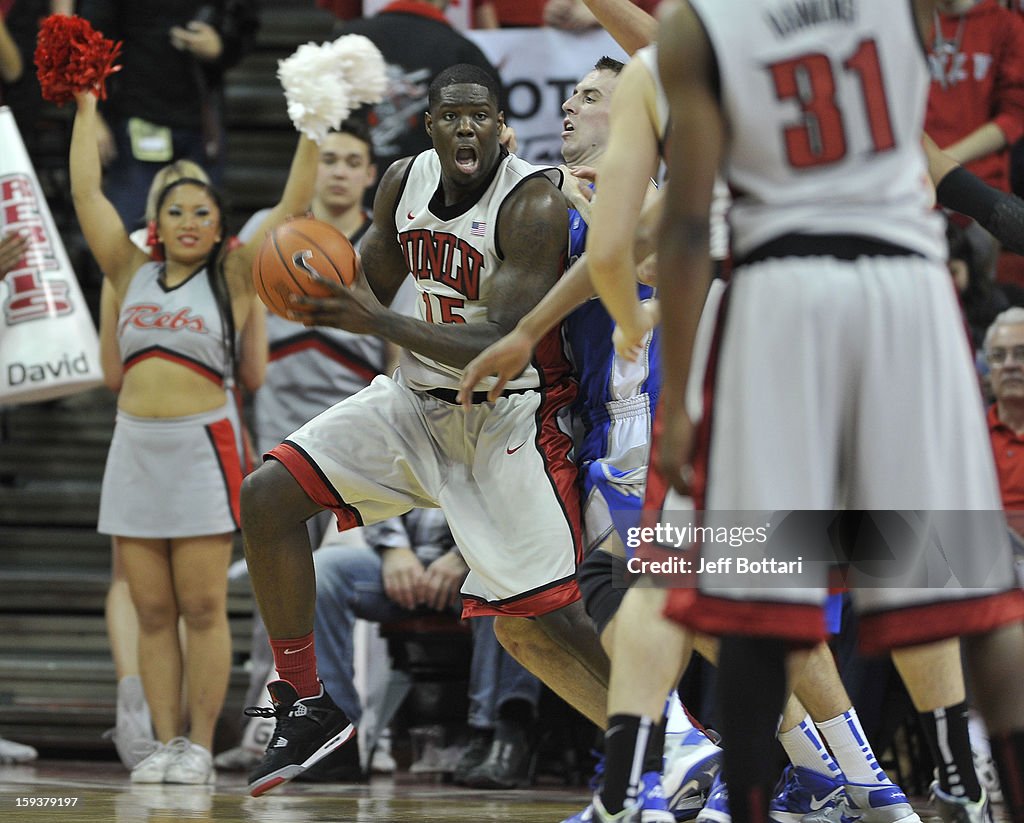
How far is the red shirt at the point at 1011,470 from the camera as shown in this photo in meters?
5.92

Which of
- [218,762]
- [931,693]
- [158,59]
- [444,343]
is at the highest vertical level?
[158,59]

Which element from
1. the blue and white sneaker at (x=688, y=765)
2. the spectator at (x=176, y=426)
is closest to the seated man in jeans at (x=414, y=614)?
the spectator at (x=176, y=426)

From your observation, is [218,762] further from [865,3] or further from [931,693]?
[865,3]

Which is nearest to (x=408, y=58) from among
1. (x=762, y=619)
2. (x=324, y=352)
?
(x=324, y=352)

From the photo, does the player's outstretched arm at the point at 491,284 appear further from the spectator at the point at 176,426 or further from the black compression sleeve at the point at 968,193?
the spectator at the point at 176,426

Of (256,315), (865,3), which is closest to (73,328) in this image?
(256,315)

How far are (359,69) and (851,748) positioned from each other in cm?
310

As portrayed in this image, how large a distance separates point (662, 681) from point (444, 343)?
1336 mm

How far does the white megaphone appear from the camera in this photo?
6.39 m

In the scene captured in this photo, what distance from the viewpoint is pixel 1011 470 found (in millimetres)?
5926

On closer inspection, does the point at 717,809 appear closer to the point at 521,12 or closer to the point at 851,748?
the point at 851,748

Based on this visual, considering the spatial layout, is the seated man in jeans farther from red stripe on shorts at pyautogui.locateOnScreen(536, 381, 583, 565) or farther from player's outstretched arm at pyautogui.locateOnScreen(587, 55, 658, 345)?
player's outstretched arm at pyautogui.locateOnScreen(587, 55, 658, 345)

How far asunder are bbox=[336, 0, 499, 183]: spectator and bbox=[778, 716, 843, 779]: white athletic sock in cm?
381

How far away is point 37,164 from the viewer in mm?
8641
